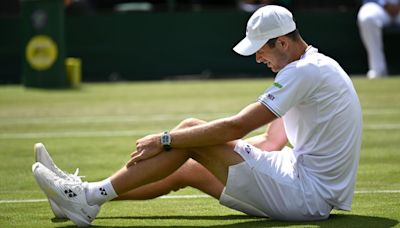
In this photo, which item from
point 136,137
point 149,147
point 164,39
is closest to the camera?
point 149,147

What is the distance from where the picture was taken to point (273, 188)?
6289 mm

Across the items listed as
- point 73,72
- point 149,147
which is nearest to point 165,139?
point 149,147

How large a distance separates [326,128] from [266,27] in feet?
2.54

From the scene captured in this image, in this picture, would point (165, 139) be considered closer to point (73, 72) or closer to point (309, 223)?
point (309, 223)

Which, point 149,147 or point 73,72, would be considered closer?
point 149,147

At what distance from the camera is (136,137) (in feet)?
38.9

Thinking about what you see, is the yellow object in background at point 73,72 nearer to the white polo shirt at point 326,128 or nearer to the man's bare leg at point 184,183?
the man's bare leg at point 184,183

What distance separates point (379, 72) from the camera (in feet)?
66.9

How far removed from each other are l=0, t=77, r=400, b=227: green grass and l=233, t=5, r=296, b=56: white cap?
3.93 feet

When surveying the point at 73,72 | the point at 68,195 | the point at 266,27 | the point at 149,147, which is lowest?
the point at 73,72

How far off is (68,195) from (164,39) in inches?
594

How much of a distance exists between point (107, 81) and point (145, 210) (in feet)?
47.3

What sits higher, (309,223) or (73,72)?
(309,223)

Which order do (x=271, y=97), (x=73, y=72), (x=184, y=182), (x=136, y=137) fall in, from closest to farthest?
(x=271, y=97)
(x=184, y=182)
(x=136, y=137)
(x=73, y=72)
